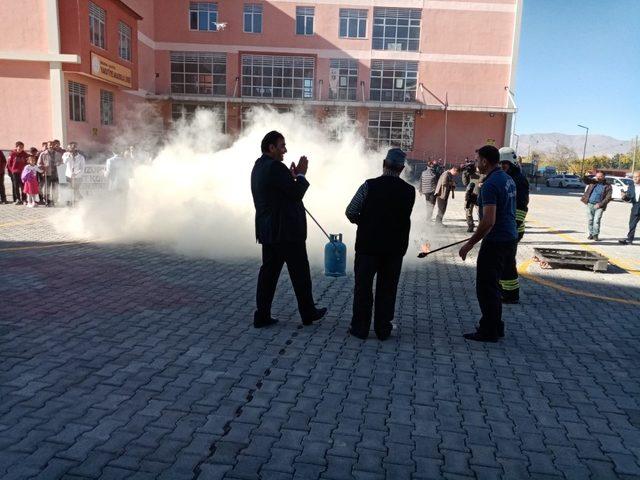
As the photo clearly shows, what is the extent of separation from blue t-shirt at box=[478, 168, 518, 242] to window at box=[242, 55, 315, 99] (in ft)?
102

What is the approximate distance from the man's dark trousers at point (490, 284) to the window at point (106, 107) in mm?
23162

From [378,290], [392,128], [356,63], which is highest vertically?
[356,63]

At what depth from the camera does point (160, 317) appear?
560cm

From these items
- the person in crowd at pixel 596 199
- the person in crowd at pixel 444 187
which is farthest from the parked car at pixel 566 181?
the person in crowd at pixel 444 187

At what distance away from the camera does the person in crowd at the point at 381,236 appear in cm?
490

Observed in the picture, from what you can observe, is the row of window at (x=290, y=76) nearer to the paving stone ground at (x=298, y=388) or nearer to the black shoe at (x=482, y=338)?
the paving stone ground at (x=298, y=388)

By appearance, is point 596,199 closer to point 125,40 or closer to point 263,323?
point 263,323

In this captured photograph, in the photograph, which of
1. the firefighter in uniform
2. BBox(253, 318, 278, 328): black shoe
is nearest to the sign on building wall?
BBox(253, 318, 278, 328): black shoe

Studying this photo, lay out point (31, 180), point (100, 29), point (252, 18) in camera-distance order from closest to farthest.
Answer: point (31, 180), point (100, 29), point (252, 18)

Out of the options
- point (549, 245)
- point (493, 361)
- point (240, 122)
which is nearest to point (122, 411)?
point (493, 361)

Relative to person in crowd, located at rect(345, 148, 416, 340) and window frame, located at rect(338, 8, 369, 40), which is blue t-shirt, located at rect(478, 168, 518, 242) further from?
window frame, located at rect(338, 8, 369, 40)

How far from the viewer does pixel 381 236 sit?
193 inches

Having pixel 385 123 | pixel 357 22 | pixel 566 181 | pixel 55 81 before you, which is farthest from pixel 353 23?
pixel 566 181

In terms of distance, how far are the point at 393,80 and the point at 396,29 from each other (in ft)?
11.3
